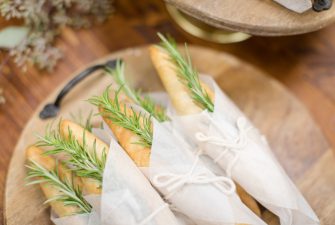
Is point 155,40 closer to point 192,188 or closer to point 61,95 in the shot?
point 61,95

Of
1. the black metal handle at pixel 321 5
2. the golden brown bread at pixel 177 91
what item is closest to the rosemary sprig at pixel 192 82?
the golden brown bread at pixel 177 91

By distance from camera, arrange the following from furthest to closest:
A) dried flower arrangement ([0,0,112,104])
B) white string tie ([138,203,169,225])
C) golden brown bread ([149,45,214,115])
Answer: dried flower arrangement ([0,0,112,104]) → golden brown bread ([149,45,214,115]) → white string tie ([138,203,169,225])

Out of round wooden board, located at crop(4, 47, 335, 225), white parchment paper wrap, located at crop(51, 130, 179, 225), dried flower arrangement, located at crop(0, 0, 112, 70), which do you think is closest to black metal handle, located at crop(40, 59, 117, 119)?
round wooden board, located at crop(4, 47, 335, 225)

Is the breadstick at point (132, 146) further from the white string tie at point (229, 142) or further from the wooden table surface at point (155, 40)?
the wooden table surface at point (155, 40)

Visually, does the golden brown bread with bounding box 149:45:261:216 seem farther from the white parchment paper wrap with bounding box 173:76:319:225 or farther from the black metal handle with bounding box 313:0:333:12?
the black metal handle with bounding box 313:0:333:12

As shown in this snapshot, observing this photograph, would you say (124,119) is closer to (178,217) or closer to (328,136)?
(178,217)

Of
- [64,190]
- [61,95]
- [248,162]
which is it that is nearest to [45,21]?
[61,95]

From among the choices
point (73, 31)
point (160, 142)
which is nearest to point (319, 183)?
point (160, 142)
